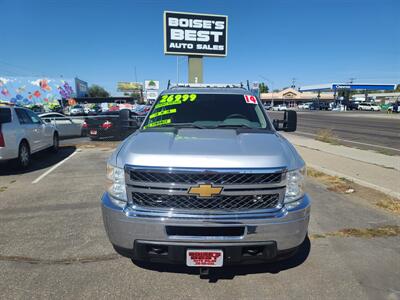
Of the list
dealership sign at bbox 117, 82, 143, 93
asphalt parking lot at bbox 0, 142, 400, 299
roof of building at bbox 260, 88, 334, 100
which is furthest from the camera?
roof of building at bbox 260, 88, 334, 100

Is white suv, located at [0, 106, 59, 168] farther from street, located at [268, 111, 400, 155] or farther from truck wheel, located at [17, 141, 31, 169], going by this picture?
street, located at [268, 111, 400, 155]

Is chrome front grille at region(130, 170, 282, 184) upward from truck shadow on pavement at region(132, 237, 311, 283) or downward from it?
upward

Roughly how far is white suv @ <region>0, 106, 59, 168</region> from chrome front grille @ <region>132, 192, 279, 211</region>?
6.72 meters

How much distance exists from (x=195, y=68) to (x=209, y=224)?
60.2ft

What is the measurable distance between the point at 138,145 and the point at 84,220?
2345 mm

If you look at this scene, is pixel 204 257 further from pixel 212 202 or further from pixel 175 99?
pixel 175 99

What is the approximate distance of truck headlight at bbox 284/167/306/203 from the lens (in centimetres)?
304

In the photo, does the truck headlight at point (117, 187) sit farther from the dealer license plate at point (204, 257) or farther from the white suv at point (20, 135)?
the white suv at point (20, 135)

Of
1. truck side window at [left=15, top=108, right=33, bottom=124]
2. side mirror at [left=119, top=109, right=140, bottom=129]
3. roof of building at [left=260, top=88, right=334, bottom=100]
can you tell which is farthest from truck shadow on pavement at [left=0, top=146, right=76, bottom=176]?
roof of building at [left=260, top=88, right=334, bottom=100]

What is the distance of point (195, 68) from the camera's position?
66.6ft

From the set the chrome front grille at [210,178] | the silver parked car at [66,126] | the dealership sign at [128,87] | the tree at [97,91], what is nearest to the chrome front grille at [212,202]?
the chrome front grille at [210,178]

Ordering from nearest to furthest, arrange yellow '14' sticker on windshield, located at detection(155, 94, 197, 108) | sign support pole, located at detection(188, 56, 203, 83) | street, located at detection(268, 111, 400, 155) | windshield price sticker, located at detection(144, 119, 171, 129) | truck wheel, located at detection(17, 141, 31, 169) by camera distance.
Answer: windshield price sticker, located at detection(144, 119, 171, 129) < yellow '14' sticker on windshield, located at detection(155, 94, 197, 108) < truck wheel, located at detection(17, 141, 31, 169) < street, located at detection(268, 111, 400, 155) < sign support pole, located at detection(188, 56, 203, 83)

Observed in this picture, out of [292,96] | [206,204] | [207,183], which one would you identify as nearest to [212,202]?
[206,204]

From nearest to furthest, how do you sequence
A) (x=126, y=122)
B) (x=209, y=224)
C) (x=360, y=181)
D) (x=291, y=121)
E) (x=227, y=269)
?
(x=209, y=224) → (x=227, y=269) → (x=126, y=122) → (x=291, y=121) → (x=360, y=181)
